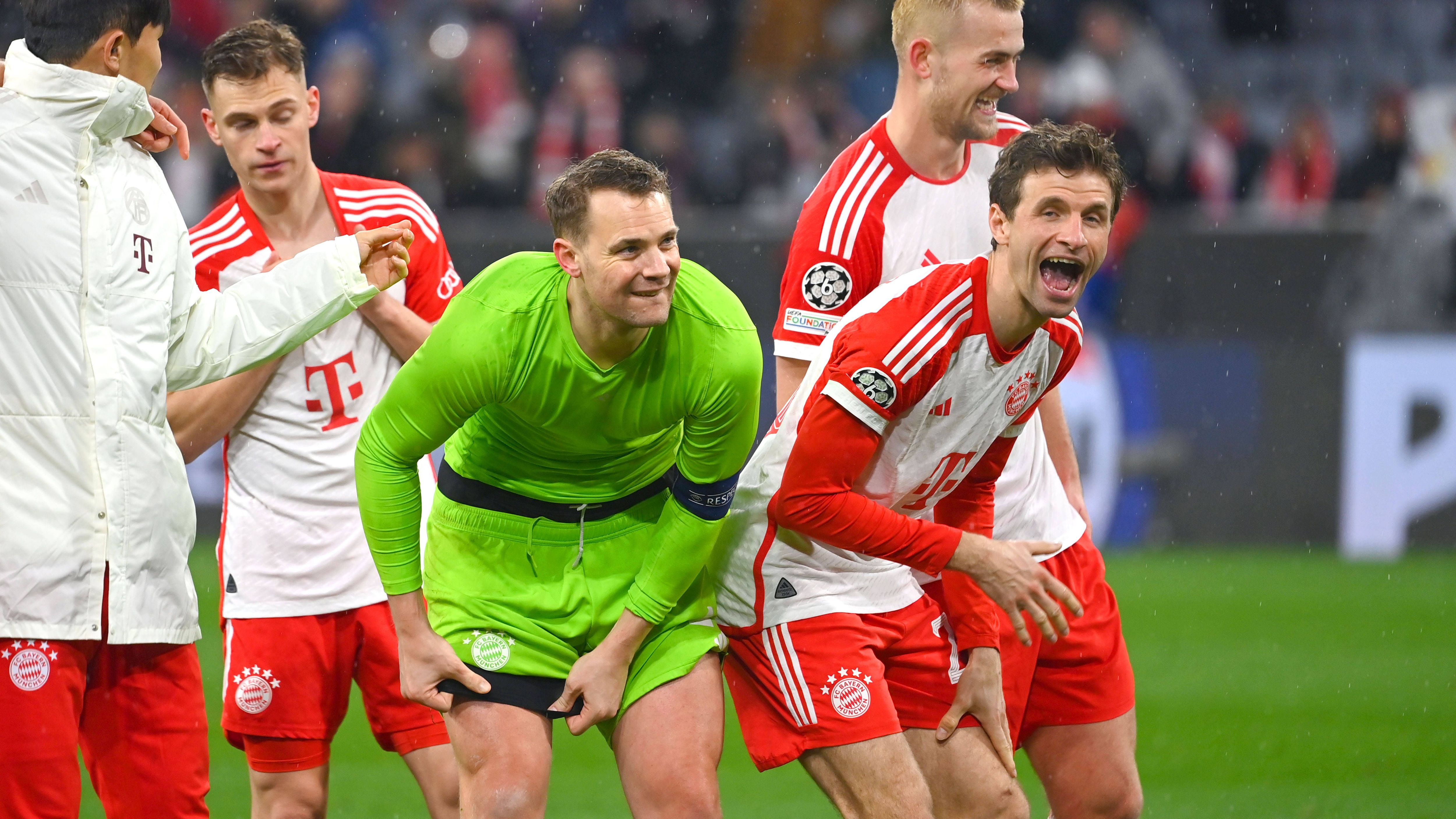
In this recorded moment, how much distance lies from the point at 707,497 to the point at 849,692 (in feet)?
1.98

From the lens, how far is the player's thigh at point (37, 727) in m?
3.42

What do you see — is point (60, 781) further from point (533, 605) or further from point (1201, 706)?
point (1201, 706)

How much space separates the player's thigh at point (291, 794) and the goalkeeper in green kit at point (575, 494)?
0.86m

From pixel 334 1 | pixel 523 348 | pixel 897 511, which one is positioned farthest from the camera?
pixel 334 1

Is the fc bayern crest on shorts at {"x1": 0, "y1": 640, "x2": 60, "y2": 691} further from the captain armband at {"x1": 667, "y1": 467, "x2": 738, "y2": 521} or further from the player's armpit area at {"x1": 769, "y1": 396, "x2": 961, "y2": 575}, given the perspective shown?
the player's armpit area at {"x1": 769, "y1": 396, "x2": 961, "y2": 575}

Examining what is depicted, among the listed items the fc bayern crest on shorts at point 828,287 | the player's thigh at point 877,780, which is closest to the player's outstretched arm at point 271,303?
the fc bayern crest on shorts at point 828,287

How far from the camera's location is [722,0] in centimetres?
1485

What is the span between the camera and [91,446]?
3477 millimetres

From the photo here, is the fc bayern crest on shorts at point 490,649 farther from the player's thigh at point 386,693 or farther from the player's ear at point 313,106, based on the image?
the player's ear at point 313,106

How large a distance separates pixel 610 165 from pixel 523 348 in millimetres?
492

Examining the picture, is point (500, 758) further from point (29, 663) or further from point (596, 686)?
point (29, 663)

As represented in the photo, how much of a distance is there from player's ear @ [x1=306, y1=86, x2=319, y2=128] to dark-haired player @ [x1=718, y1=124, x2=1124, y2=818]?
1.74m

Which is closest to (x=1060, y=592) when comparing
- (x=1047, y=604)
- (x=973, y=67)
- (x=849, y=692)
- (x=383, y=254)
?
(x=1047, y=604)

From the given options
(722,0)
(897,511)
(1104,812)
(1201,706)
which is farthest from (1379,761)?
(722,0)
